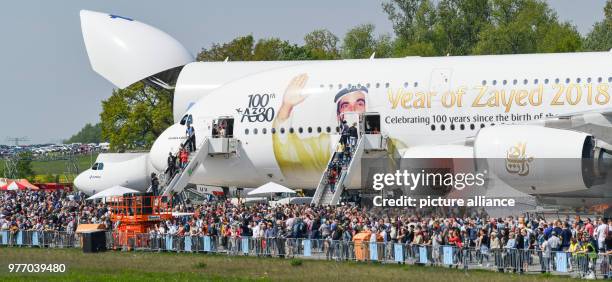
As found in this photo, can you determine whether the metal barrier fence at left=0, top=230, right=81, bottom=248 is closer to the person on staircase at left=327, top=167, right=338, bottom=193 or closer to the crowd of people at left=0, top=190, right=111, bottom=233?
the crowd of people at left=0, top=190, right=111, bottom=233

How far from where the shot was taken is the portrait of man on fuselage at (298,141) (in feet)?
149

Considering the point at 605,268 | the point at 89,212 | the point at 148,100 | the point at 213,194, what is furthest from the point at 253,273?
the point at 148,100

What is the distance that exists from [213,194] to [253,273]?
27.8 metres

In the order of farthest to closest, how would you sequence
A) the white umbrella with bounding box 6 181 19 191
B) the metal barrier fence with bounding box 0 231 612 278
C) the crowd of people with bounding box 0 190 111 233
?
the white umbrella with bounding box 6 181 19 191 → the crowd of people with bounding box 0 190 111 233 → the metal barrier fence with bounding box 0 231 612 278

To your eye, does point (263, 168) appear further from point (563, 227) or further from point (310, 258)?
point (563, 227)

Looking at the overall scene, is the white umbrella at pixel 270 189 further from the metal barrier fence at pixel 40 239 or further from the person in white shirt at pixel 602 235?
the person in white shirt at pixel 602 235

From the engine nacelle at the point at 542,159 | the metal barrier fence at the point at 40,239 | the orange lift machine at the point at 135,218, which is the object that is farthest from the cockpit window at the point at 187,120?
the engine nacelle at the point at 542,159

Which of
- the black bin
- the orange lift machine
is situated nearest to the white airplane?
the orange lift machine

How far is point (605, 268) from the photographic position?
1125 inches

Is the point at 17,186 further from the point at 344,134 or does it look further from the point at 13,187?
the point at 344,134

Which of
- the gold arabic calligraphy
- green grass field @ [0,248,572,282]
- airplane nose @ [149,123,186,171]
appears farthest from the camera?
airplane nose @ [149,123,186,171]

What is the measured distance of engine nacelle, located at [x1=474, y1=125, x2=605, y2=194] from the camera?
38.1m

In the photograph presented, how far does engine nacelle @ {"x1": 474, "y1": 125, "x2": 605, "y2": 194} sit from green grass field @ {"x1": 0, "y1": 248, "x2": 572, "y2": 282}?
23.5 ft

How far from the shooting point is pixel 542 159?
A: 38.3 meters
